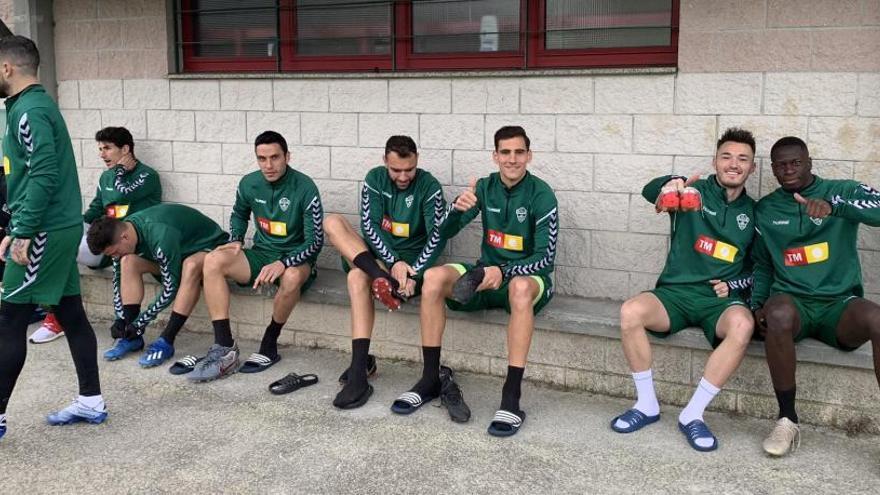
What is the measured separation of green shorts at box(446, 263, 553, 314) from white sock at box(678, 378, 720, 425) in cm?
89

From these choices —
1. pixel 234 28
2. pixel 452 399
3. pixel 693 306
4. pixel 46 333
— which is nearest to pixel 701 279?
pixel 693 306

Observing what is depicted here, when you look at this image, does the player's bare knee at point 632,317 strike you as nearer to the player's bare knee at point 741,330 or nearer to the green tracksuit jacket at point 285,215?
the player's bare knee at point 741,330

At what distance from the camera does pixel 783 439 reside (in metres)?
3.60

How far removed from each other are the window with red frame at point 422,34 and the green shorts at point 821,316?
1.55 meters

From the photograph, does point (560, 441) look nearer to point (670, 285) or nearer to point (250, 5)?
point (670, 285)

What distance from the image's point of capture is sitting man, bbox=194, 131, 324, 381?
4773 mm

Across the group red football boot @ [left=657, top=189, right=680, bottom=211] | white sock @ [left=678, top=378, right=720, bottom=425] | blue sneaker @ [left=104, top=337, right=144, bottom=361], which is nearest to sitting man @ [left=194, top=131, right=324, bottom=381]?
blue sneaker @ [left=104, top=337, right=144, bottom=361]

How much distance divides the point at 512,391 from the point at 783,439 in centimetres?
121

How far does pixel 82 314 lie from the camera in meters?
3.96

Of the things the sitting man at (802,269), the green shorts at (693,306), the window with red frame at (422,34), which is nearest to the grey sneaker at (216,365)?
the window with red frame at (422,34)

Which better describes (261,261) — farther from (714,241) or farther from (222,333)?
(714,241)

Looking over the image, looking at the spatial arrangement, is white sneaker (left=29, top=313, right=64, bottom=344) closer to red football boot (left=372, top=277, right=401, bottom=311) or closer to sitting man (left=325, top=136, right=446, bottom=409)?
sitting man (left=325, top=136, right=446, bottom=409)

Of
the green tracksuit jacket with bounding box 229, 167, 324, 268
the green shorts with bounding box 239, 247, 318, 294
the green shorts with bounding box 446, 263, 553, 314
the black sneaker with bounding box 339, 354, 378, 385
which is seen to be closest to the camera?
the green shorts with bounding box 446, 263, 553, 314

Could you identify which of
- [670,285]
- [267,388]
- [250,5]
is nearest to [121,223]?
[267,388]
